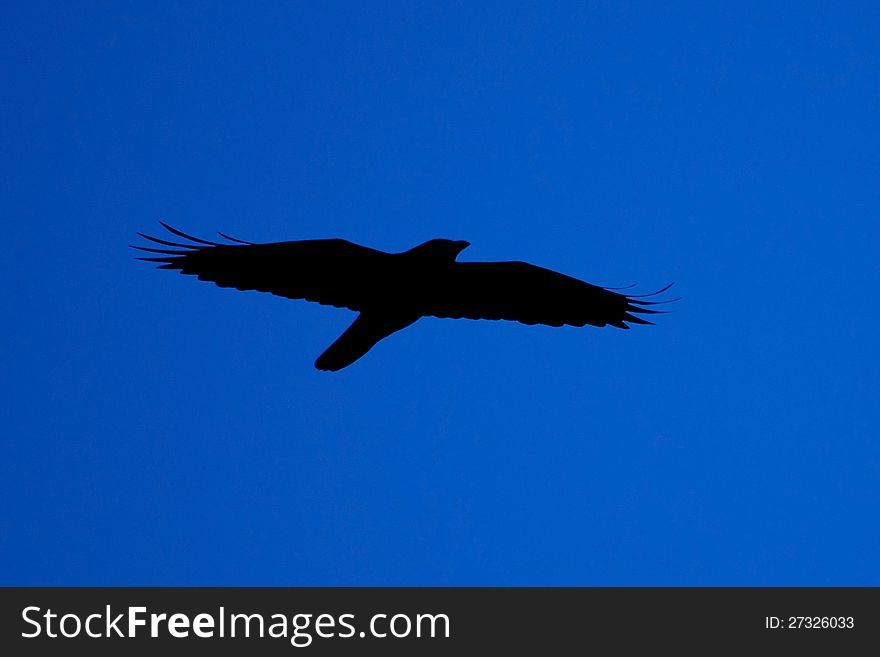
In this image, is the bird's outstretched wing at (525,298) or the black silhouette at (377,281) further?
the bird's outstretched wing at (525,298)

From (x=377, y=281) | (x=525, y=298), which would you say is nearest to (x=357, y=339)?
(x=377, y=281)

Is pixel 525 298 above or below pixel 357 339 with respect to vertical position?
above

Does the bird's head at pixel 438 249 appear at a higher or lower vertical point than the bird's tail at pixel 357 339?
higher

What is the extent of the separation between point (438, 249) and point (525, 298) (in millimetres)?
1120

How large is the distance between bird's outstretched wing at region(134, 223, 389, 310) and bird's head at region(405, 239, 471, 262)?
0.31 meters

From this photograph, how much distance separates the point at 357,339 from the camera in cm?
994

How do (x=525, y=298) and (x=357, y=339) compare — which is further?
(x=525, y=298)

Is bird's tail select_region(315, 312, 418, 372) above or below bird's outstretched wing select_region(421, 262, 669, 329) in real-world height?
below

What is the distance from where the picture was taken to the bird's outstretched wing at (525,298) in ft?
33.5

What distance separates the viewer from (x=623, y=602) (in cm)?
936

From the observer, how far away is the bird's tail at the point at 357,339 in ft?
32.4

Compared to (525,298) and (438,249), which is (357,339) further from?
(525,298)

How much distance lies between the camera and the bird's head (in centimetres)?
978

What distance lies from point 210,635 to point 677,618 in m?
3.31
